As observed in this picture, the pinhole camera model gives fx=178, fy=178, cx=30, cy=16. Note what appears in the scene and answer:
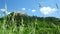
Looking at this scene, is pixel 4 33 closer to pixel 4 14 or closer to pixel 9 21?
pixel 4 14

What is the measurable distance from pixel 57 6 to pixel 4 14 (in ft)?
3.79

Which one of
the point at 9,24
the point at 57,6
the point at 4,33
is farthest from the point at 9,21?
the point at 57,6

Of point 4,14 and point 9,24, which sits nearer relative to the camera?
point 4,14

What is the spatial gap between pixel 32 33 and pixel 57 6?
34.0 inches

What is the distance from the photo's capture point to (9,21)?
3723mm

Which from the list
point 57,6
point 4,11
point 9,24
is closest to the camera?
point 4,11

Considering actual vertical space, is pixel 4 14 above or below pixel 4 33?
above

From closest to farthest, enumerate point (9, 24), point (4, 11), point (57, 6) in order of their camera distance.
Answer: point (4, 11) < point (57, 6) < point (9, 24)

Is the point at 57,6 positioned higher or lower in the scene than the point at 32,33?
higher

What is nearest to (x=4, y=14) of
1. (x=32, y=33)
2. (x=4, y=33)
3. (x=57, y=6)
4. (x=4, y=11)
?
(x=4, y=11)

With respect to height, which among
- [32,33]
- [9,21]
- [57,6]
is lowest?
[32,33]

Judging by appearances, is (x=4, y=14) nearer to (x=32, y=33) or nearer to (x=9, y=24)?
(x=32, y=33)

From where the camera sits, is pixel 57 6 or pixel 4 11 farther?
pixel 57 6

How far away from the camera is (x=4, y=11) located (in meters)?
2.91
